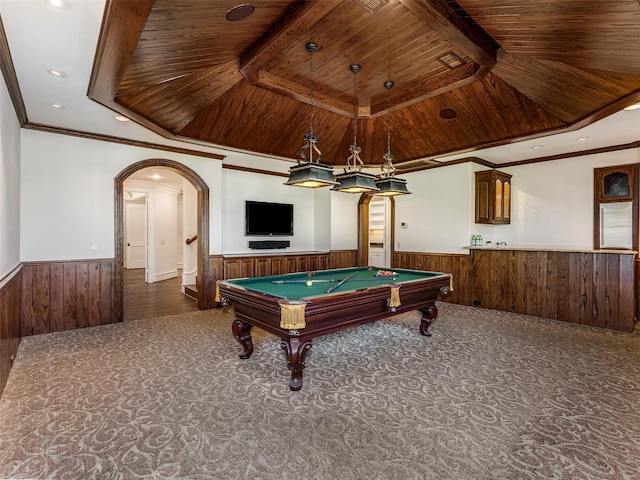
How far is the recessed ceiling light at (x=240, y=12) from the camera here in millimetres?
2611

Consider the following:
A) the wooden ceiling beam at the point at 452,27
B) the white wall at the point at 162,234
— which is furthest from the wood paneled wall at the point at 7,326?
the white wall at the point at 162,234

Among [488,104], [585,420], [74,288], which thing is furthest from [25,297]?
[488,104]

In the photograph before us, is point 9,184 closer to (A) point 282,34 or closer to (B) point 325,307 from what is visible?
(A) point 282,34

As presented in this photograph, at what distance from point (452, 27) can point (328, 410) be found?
3.41 meters

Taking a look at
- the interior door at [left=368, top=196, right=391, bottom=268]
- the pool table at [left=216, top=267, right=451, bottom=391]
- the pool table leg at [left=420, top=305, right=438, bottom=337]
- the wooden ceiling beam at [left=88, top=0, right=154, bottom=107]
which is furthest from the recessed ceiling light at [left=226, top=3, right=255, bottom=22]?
the interior door at [left=368, top=196, right=391, bottom=268]

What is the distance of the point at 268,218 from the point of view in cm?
693

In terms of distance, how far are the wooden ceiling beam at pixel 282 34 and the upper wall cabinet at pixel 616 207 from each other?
5.58 m

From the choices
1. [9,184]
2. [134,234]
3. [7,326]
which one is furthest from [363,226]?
[134,234]

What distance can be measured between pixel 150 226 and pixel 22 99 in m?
5.82

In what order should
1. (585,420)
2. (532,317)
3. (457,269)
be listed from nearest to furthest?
(585,420) → (532,317) → (457,269)

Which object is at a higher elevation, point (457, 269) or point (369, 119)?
point (369, 119)

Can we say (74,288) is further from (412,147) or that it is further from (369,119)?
(412,147)

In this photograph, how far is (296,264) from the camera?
23.4ft

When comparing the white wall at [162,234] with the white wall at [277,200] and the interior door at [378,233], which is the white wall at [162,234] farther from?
the interior door at [378,233]
